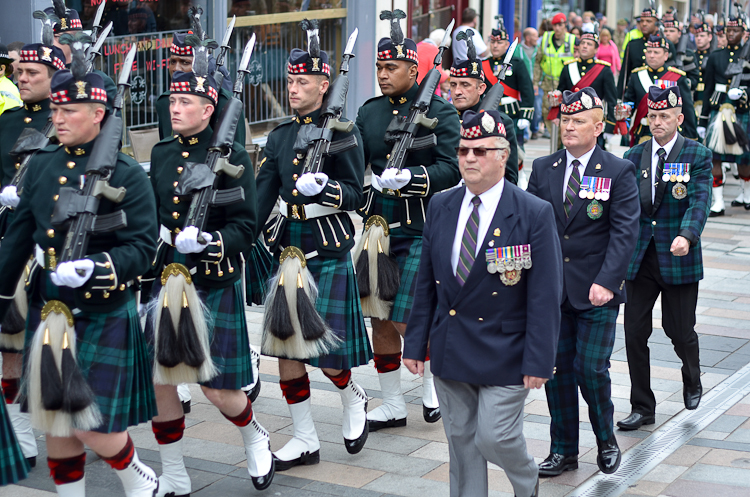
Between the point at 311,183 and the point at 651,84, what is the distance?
707 centimetres

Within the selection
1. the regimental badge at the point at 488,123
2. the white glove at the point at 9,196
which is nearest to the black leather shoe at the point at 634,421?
the regimental badge at the point at 488,123

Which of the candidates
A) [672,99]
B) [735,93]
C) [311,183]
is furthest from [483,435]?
[735,93]

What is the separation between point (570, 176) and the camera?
5.22 metres

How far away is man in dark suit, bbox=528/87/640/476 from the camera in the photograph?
507 cm

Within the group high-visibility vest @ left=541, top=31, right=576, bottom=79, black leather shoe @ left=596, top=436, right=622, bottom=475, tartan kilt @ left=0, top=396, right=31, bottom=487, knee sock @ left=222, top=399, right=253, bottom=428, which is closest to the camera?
tartan kilt @ left=0, top=396, right=31, bottom=487

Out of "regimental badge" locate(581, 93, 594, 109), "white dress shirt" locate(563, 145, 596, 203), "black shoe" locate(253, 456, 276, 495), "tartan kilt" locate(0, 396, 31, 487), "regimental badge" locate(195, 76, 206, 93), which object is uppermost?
"regimental badge" locate(195, 76, 206, 93)

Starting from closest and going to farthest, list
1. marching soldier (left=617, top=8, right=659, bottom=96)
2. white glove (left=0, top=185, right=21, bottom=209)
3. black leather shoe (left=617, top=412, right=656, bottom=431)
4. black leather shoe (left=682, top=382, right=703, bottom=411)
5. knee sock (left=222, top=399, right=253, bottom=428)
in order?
knee sock (left=222, top=399, right=253, bottom=428)
white glove (left=0, top=185, right=21, bottom=209)
black leather shoe (left=617, top=412, right=656, bottom=431)
black leather shoe (left=682, top=382, right=703, bottom=411)
marching soldier (left=617, top=8, right=659, bottom=96)

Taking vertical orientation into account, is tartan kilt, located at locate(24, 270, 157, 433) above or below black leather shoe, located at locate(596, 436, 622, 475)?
above

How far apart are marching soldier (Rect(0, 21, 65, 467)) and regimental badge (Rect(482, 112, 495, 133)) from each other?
2.37m

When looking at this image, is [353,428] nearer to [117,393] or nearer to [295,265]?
[295,265]

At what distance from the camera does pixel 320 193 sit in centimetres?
523

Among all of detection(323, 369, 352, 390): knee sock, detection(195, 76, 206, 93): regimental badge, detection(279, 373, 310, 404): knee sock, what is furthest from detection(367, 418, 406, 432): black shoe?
detection(195, 76, 206, 93): regimental badge

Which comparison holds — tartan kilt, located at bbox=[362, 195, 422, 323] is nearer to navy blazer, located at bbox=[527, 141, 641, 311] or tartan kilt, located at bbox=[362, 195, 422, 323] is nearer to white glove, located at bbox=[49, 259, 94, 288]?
navy blazer, located at bbox=[527, 141, 641, 311]

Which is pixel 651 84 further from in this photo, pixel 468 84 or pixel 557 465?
pixel 557 465
